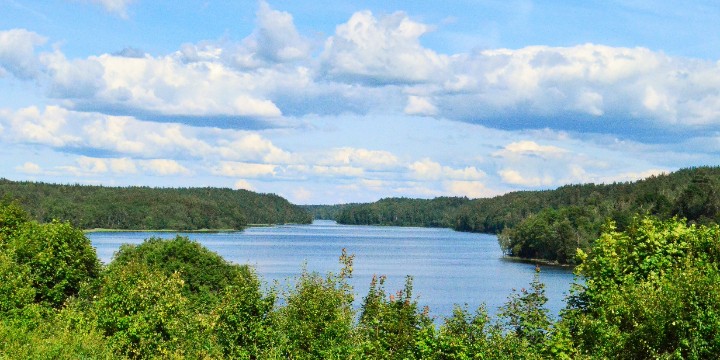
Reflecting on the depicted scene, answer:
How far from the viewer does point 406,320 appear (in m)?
26.2

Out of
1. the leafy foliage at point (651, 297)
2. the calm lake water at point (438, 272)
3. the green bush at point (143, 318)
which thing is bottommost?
the calm lake water at point (438, 272)

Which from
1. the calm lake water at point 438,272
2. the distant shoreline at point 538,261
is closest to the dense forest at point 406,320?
the calm lake water at point 438,272

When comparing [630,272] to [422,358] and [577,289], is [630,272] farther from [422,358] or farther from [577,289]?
[422,358]

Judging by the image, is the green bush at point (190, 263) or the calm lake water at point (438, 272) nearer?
the green bush at point (190, 263)

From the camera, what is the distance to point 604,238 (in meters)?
30.6

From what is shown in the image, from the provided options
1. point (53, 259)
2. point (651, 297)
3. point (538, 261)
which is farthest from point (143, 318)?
point (538, 261)

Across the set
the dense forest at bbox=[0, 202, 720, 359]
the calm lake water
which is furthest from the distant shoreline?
the dense forest at bbox=[0, 202, 720, 359]

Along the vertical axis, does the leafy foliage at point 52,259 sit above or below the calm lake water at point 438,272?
above

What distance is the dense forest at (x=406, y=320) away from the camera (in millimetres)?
22312

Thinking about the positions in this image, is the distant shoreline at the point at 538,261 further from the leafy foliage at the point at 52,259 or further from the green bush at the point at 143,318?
the green bush at the point at 143,318

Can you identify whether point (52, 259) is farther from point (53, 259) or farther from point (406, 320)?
point (406, 320)

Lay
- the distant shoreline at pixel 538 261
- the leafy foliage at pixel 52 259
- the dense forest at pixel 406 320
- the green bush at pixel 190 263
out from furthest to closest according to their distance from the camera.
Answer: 1. the distant shoreline at pixel 538 261
2. the green bush at pixel 190 263
3. the leafy foliage at pixel 52 259
4. the dense forest at pixel 406 320

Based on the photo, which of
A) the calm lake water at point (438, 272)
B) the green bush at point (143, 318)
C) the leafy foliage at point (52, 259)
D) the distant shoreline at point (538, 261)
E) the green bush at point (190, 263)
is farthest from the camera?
the distant shoreline at point (538, 261)

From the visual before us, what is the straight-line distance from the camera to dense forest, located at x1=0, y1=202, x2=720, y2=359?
73.2ft
